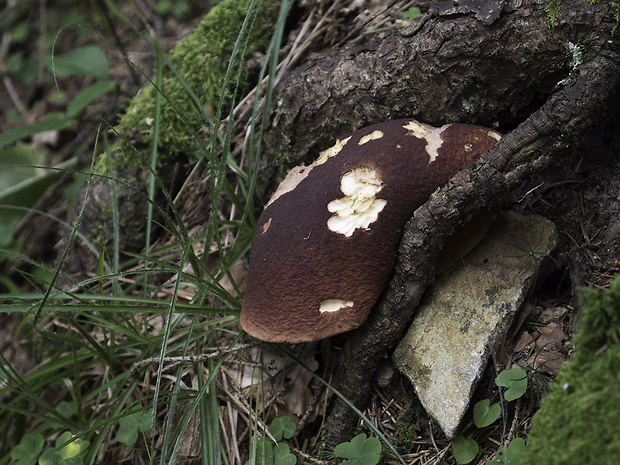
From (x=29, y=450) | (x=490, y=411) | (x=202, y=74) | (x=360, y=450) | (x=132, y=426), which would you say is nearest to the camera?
(x=490, y=411)

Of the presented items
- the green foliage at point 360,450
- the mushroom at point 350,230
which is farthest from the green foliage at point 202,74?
the green foliage at point 360,450

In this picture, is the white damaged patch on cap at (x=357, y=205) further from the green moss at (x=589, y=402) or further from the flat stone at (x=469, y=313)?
the green moss at (x=589, y=402)

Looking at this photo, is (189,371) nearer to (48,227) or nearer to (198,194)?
(198,194)

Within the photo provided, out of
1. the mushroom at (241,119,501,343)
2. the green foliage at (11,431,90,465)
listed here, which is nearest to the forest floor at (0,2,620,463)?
the mushroom at (241,119,501,343)

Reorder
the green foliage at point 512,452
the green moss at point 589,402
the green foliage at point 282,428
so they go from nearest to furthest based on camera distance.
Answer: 1. the green moss at point 589,402
2. the green foliage at point 512,452
3. the green foliage at point 282,428

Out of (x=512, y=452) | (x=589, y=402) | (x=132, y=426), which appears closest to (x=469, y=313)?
(x=512, y=452)

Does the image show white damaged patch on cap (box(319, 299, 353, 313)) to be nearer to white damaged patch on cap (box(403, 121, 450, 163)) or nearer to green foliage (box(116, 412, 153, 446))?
white damaged patch on cap (box(403, 121, 450, 163))

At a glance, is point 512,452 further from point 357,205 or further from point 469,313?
point 357,205
